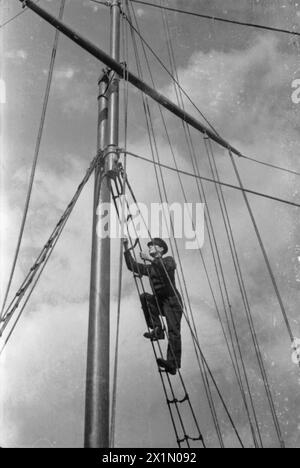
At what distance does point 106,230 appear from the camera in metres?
5.62

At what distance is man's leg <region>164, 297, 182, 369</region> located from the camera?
6066mm

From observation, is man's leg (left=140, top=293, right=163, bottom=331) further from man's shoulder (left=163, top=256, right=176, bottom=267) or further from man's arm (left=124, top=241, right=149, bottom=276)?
man's shoulder (left=163, top=256, right=176, bottom=267)

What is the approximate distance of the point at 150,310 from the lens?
6613mm

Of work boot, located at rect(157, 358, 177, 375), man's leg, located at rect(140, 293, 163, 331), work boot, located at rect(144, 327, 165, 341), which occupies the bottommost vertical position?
work boot, located at rect(157, 358, 177, 375)

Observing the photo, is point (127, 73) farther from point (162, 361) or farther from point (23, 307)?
point (162, 361)

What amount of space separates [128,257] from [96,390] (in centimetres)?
247

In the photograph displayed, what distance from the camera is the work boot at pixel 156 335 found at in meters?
6.22

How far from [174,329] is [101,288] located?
5.93ft

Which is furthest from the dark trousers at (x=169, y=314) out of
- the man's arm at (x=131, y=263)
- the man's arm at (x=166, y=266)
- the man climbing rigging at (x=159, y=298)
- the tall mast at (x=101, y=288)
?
the tall mast at (x=101, y=288)

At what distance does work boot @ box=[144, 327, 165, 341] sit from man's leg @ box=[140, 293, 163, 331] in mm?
105

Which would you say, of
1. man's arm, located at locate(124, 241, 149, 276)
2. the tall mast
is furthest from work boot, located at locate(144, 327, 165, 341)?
the tall mast

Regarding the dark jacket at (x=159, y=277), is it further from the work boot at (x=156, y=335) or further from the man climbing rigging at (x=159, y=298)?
the work boot at (x=156, y=335)

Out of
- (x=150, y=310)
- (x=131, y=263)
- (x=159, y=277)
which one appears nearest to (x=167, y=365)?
(x=150, y=310)

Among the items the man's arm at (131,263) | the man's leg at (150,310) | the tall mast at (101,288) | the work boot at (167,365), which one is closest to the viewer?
the tall mast at (101,288)
